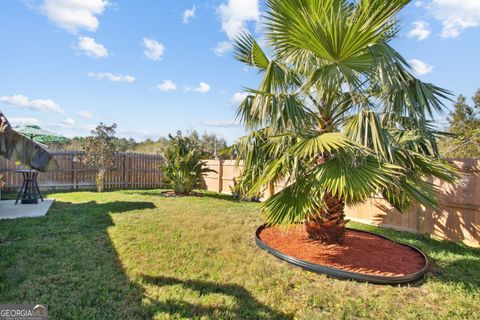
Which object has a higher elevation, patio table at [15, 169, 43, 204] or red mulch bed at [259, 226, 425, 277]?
patio table at [15, 169, 43, 204]

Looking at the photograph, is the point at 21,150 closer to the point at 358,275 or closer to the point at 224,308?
the point at 224,308

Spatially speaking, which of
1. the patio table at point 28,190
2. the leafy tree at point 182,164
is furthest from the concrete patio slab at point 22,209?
the leafy tree at point 182,164

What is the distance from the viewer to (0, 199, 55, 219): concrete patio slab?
653 cm

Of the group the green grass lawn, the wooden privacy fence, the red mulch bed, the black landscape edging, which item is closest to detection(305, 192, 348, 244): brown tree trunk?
the red mulch bed

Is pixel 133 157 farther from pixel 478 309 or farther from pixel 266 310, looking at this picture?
pixel 478 309

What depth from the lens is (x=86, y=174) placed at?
12781mm

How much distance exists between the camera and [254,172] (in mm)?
4484

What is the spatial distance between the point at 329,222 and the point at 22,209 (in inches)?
297

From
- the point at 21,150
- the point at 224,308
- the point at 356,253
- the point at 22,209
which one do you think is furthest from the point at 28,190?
the point at 356,253

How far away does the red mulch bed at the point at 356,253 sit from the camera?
3.82 metres

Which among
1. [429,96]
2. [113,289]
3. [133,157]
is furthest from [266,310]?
[133,157]

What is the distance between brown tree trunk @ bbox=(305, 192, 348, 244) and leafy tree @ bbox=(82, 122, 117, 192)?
9.95 meters

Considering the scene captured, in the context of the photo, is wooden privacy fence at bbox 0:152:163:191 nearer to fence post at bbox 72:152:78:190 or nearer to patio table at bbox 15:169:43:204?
fence post at bbox 72:152:78:190

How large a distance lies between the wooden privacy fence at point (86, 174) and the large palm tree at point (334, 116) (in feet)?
34.3
